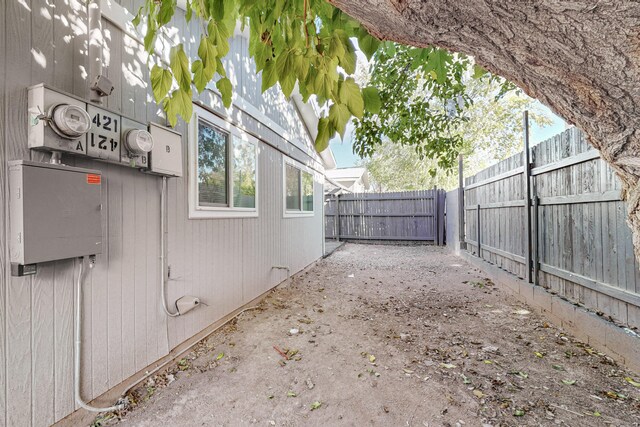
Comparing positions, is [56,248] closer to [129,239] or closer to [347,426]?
[129,239]

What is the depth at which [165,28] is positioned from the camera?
2.76m

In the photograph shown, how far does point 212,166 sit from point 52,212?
1885mm

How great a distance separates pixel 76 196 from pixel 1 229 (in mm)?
372

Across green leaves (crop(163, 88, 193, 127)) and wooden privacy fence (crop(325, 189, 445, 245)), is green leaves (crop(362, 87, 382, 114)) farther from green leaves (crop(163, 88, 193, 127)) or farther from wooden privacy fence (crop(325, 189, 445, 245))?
wooden privacy fence (crop(325, 189, 445, 245))

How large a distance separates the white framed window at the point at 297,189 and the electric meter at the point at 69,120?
3.98m

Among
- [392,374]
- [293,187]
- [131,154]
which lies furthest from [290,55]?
[293,187]

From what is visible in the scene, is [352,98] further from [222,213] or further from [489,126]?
[489,126]

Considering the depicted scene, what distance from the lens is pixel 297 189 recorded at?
6676mm

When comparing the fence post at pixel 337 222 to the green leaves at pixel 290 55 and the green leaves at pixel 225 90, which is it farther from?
the green leaves at pixel 225 90

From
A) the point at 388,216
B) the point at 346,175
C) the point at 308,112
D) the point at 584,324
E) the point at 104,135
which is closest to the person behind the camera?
the point at 104,135

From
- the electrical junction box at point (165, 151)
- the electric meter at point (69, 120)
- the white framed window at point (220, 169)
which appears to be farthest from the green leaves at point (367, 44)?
the white framed window at point (220, 169)

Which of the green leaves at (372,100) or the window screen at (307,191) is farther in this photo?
the window screen at (307,191)

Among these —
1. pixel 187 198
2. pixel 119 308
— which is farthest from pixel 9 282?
pixel 187 198

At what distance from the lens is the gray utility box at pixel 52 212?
5.22ft
